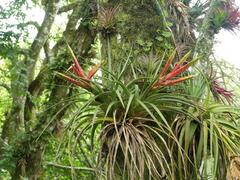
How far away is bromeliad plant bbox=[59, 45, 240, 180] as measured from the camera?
1.85 meters

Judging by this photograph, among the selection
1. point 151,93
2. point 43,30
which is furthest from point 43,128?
point 151,93

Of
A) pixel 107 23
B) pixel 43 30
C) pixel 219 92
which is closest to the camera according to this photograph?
pixel 107 23

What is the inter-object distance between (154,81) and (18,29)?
175cm

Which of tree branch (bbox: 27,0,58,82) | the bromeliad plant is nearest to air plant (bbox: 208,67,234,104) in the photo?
the bromeliad plant

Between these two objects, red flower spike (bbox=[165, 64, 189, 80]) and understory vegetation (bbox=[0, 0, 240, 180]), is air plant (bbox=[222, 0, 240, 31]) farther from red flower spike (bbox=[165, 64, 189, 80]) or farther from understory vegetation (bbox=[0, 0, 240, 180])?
red flower spike (bbox=[165, 64, 189, 80])

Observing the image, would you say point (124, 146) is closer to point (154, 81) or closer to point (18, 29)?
point (154, 81)

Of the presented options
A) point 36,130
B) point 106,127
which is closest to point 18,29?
point 36,130

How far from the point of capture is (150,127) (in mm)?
1923

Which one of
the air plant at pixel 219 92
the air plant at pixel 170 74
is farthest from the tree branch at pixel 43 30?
the air plant at pixel 170 74

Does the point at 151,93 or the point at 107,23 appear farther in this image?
the point at 107,23

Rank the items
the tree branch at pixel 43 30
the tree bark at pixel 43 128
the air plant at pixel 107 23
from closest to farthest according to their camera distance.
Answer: the air plant at pixel 107 23 → the tree bark at pixel 43 128 → the tree branch at pixel 43 30

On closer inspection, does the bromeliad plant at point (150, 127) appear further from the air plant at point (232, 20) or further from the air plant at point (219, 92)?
the air plant at point (232, 20)

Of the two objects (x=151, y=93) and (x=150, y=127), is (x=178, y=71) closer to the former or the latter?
(x=151, y=93)

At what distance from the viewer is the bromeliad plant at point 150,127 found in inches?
72.8
